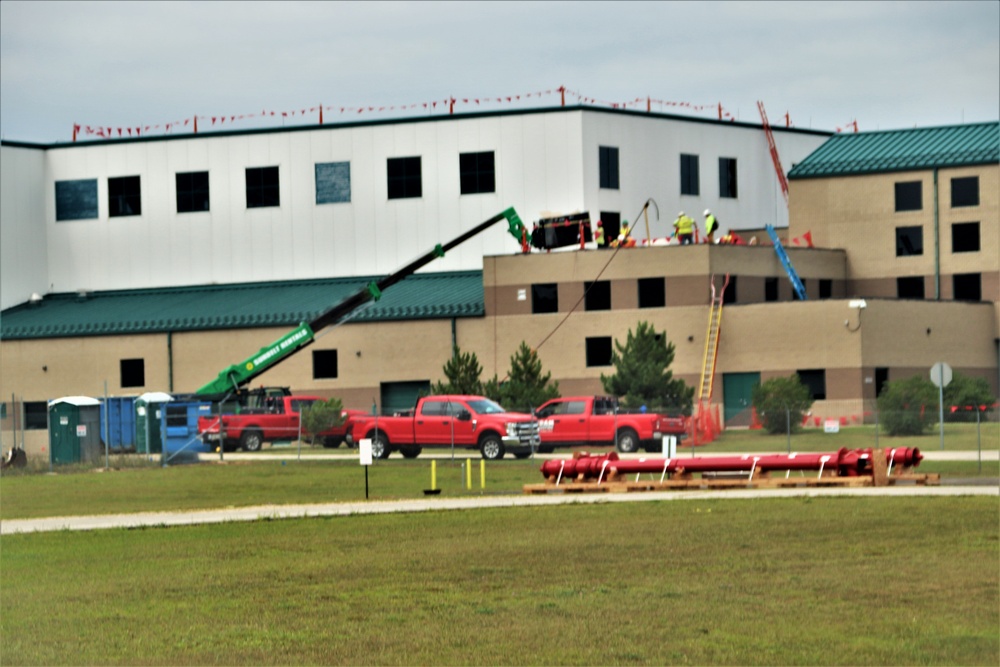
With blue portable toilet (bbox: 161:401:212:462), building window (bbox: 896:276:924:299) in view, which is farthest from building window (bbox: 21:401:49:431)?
building window (bbox: 896:276:924:299)

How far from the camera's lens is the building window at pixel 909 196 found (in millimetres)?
73375

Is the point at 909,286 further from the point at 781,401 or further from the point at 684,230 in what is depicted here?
the point at 781,401

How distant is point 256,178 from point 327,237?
14.6ft

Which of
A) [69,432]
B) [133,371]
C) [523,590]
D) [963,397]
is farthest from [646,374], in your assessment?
[523,590]

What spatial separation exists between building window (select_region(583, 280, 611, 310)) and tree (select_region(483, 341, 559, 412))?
4.59 meters

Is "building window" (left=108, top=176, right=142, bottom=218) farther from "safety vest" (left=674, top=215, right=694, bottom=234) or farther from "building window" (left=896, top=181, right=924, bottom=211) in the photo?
"building window" (left=896, top=181, right=924, bottom=211)

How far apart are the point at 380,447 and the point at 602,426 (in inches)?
269

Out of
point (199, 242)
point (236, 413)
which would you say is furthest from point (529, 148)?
point (236, 413)

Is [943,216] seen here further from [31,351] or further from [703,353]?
[31,351]

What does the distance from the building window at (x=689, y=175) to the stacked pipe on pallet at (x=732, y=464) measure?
1734 inches

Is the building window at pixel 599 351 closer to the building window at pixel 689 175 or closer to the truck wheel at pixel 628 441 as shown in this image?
the building window at pixel 689 175

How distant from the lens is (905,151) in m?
74.1

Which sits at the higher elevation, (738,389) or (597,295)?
(597,295)

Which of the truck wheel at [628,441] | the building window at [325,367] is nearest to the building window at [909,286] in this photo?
the building window at [325,367]
